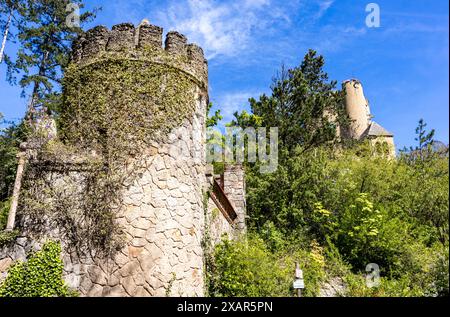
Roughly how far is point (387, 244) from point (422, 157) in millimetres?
11736

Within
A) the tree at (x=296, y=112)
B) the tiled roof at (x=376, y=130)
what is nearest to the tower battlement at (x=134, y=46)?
the tree at (x=296, y=112)

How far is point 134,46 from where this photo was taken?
7.38 metres

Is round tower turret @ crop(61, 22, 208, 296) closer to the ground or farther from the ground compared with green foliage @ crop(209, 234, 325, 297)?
farther from the ground

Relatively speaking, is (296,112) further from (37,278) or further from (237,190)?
(37,278)

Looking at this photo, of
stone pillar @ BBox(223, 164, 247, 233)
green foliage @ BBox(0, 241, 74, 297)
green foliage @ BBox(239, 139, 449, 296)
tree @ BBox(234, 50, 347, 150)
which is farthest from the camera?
tree @ BBox(234, 50, 347, 150)

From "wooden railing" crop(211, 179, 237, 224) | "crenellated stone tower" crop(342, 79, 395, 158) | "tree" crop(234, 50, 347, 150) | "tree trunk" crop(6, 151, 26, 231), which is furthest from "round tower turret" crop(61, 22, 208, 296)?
"crenellated stone tower" crop(342, 79, 395, 158)

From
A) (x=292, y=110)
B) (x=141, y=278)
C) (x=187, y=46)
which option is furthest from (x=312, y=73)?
(x=141, y=278)

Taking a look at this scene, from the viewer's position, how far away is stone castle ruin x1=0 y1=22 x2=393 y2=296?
Result: 607 centimetres

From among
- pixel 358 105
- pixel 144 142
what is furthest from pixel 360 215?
pixel 358 105

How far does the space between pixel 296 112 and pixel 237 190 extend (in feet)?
23.2

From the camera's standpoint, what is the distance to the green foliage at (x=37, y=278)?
580 cm

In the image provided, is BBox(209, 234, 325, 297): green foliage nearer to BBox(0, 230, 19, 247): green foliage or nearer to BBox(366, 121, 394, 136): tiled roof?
BBox(0, 230, 19, 247): green foliage

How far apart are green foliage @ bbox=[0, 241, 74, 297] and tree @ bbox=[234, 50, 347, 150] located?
1305 cm
